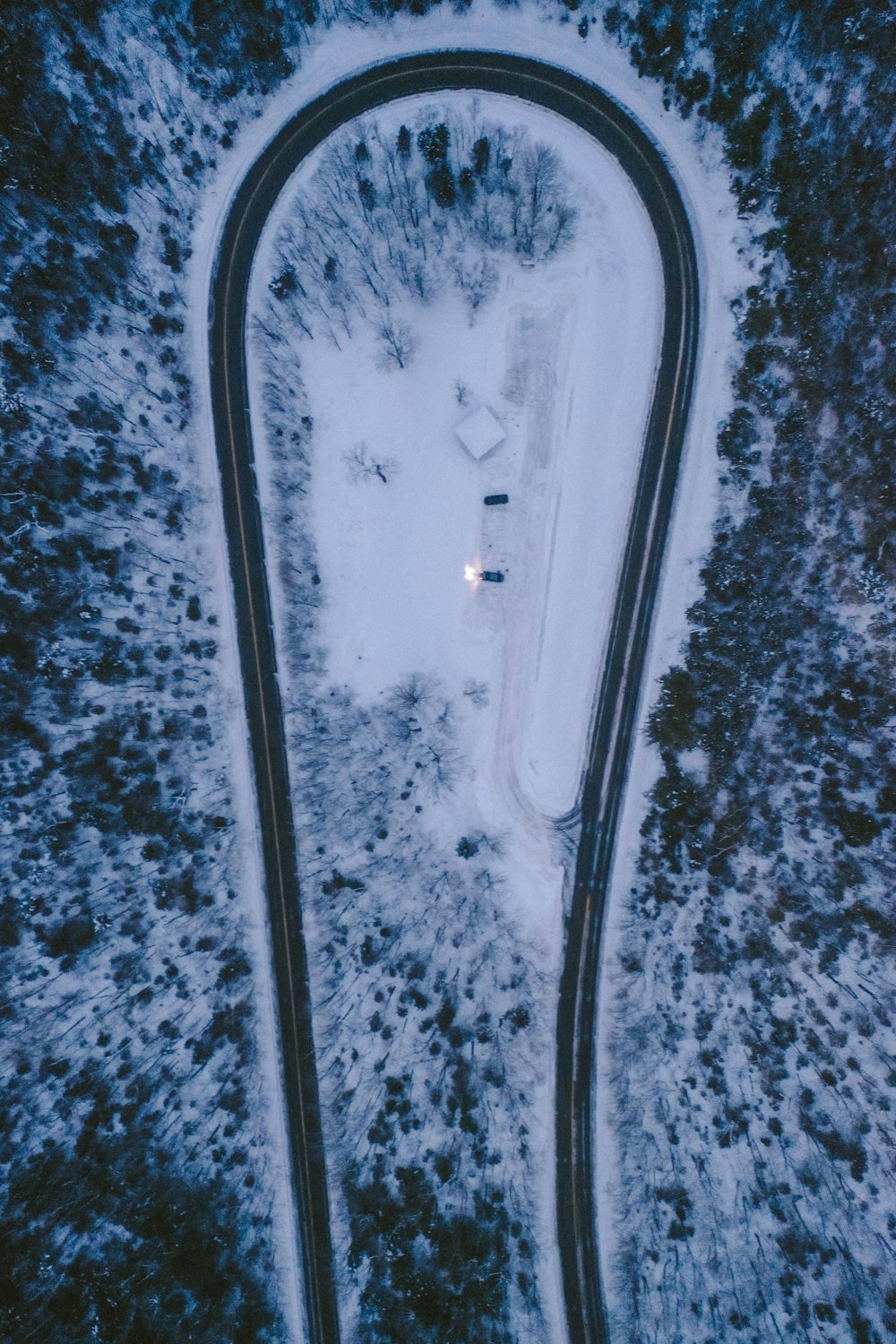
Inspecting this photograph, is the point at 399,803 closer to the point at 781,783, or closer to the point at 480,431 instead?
the point at 781,783

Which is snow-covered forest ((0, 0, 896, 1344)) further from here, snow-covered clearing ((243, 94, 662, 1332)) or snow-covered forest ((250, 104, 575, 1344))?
snow-covered clearing ((243, 94, 662, 1332))

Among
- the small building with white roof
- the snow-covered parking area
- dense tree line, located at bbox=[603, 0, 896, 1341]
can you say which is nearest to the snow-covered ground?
the snow-covered parking area

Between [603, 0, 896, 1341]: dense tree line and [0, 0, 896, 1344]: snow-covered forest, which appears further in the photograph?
[603, 0, 896, 1341]: dense tree line

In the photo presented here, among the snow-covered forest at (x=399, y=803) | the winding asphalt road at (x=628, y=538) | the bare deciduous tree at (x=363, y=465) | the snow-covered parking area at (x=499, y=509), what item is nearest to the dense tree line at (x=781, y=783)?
the winding asphalt road at (x=628, y=538)

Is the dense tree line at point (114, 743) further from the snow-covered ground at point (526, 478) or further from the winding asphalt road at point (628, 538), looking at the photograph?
the snow-covered ground at point (526, 478)

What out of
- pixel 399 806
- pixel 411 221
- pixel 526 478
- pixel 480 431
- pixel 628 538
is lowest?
pixel 399 806

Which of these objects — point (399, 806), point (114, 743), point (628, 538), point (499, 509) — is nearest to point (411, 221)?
point (499, 509)
